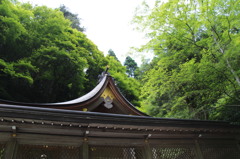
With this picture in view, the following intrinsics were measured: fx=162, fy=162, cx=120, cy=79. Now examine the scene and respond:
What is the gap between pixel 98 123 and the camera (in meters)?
3.83

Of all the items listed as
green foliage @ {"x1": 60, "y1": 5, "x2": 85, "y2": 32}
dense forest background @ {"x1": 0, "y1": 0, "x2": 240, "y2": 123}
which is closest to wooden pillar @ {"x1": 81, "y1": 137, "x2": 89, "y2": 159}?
dense forest background @ {"x1": 0, "y1": 0, "x2": 240, "y2": 123}

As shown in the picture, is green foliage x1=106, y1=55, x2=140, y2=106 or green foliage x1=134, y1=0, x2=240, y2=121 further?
green foliage x1=106, y1=55, x2=140, y2=106

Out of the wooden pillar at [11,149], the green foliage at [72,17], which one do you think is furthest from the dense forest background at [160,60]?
the green foliage at [72,17]

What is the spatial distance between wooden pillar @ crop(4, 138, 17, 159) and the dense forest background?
589 centimetres

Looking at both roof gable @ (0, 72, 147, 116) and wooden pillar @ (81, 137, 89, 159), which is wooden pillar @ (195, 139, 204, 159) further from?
wooden pillar @ (81, 137, 89, 159)

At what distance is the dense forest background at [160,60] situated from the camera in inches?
260

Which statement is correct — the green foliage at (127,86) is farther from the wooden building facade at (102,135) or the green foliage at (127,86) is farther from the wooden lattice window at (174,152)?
the wooden lattice window at (174,152)

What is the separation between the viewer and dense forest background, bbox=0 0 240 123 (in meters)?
6.61

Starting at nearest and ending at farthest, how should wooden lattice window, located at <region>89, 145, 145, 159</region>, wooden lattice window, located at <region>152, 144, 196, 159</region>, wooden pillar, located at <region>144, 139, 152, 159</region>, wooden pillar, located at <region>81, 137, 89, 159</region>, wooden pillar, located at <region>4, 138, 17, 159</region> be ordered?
wooden pillar, located at <region>4, 138, 17, 159</region>
wooden pillar, located at <region>81, 137, 89, 159</region>
wooden lattice window, located at <region>89, 145, 145, 159</region>
wooden pillar, located at <region>144, 139, 152, 159</region>
wooden lattice window, located at <region>152, 144, 196, 159</region>

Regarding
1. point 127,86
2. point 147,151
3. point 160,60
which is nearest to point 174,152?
point 147,151

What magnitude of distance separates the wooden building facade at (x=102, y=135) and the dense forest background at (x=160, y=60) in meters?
2.00

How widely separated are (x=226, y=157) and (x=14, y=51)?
50.0ft

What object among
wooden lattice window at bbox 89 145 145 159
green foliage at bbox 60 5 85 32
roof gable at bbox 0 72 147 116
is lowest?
wooden lattice window at bbox 89 145 145 159

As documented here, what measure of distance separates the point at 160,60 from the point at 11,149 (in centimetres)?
661
